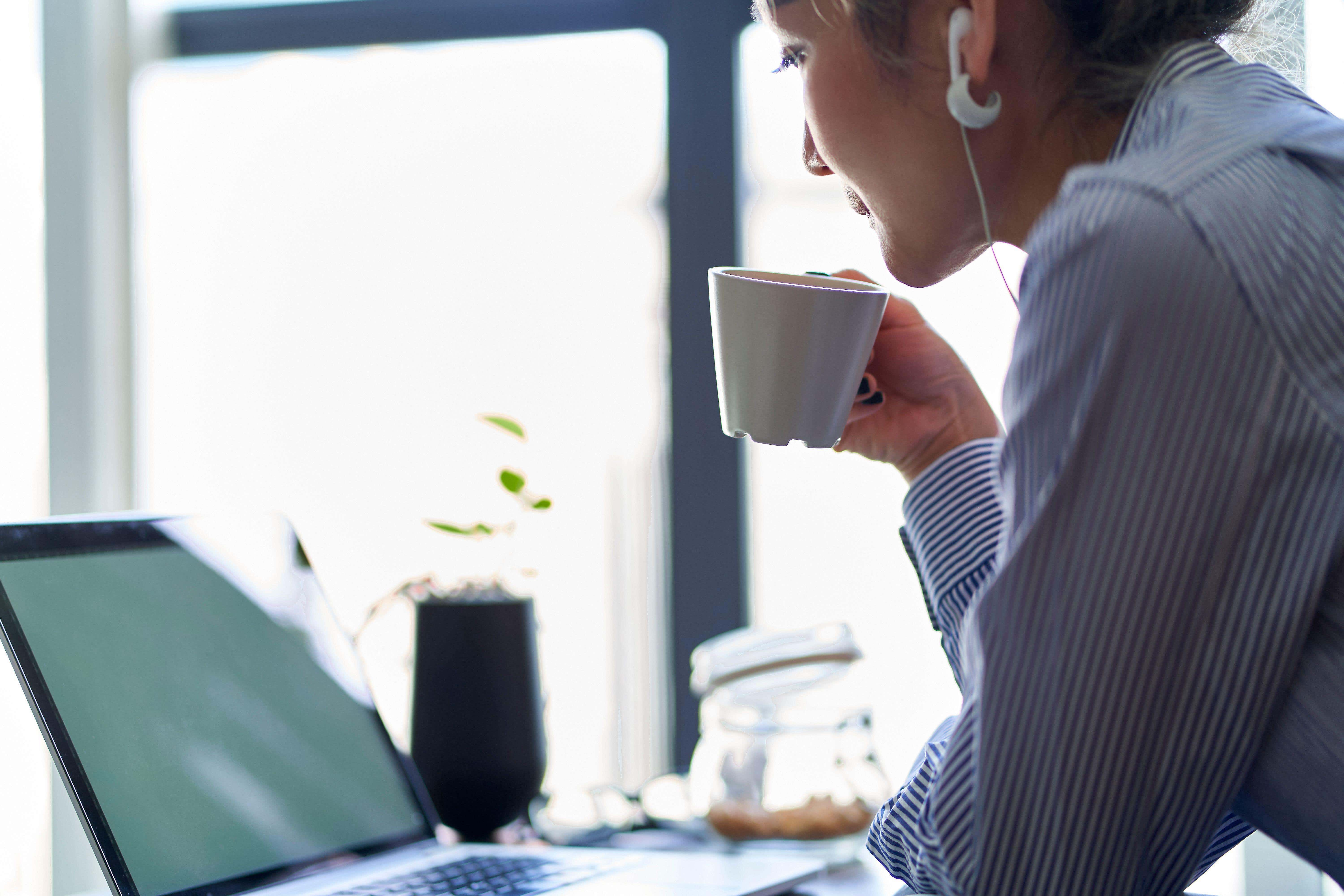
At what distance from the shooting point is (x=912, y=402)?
1004 mm

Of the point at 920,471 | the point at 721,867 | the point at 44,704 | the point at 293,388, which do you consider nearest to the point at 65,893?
the point at 293,388

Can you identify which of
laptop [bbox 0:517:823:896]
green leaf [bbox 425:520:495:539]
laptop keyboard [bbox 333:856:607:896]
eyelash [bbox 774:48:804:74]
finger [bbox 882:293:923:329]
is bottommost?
laptop keyboard [bbox 333:856:607:896]

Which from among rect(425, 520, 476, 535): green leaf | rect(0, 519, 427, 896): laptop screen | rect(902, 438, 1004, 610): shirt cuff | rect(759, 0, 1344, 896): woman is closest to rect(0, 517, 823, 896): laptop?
rect(0, 519, 427, 896): laptop screen

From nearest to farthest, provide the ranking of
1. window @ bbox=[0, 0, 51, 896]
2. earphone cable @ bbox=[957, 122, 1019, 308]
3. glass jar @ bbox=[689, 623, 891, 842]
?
earphone cable @ bbox=[957, 122, 1019, 308] → glass jar @ bbox=[689, 623, 891, 842] → window @ bbox=[0, 0, 51, 896]

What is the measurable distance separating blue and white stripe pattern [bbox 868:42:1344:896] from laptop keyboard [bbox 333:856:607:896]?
0.42 meters

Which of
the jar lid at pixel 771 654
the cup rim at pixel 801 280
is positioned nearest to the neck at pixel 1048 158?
the cup rim at pixel 801 280

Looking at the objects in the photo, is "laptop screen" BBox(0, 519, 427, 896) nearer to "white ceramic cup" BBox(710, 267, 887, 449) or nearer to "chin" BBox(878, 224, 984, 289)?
"white ceramic cup" BBox(710, 267, 887, 449)

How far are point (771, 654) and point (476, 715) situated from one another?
1.01 feet

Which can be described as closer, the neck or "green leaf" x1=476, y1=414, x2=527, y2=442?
the neck

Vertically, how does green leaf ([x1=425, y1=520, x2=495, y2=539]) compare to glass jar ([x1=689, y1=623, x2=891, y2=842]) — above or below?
above

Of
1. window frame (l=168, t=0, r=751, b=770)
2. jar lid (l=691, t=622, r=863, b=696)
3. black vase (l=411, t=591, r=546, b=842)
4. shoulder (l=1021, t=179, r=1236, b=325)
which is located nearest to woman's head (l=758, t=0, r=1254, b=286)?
shoulder (l=1021, t=179, r=1236, b=325)

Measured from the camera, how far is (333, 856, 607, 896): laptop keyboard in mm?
834

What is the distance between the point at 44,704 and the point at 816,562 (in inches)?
39.7

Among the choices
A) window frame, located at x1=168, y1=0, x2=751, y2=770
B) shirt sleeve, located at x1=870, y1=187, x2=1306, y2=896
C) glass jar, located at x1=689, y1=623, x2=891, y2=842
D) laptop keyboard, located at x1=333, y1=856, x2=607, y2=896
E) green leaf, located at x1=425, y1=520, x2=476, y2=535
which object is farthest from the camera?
window frame, located at x1=168, y1=0, x2=751, y2=770
